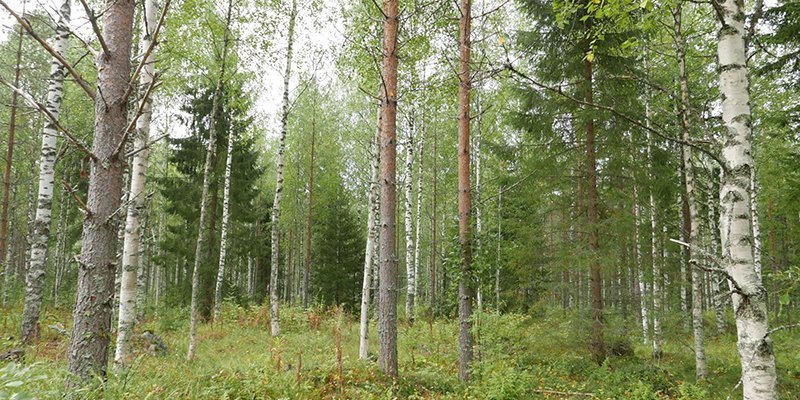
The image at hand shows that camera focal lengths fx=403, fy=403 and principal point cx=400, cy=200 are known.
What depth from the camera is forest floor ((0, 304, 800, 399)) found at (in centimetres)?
500

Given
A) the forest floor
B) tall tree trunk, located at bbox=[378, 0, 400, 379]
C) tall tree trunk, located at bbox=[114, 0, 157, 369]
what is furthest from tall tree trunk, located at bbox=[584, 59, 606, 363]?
tall tree trunk, located at bbox=[114, 0, 157, 369]

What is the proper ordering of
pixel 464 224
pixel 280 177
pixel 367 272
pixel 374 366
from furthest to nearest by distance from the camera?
1. pixel 280 177
2. pixel 367 272
3. pixel 464 224
4. pixel 374 366

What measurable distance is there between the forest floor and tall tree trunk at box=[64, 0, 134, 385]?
270 millimetres

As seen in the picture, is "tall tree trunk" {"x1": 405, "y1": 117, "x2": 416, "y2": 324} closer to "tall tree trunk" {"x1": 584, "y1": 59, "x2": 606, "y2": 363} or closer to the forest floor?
the forest floor

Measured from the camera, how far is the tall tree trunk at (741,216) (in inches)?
109

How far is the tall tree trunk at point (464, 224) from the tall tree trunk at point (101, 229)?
5295 mm

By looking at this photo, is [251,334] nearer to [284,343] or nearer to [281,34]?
[284,343]

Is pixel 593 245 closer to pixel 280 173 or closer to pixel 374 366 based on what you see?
pixel 374 366

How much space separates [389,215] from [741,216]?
4.54 metres

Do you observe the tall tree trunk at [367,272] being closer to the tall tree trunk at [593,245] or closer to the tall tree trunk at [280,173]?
the tall tree trunk at [280,173]

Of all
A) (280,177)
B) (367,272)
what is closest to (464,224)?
(367,272)

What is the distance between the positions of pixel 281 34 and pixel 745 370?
12931mm

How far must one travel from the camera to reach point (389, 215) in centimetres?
660

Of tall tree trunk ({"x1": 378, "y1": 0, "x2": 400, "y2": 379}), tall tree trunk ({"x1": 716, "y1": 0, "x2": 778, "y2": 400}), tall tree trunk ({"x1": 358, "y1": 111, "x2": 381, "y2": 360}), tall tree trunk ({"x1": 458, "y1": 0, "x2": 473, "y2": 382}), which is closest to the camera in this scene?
tall tree trunk ({"x1": 716, "y1": 0, "x2": 778, "y2": 400})
